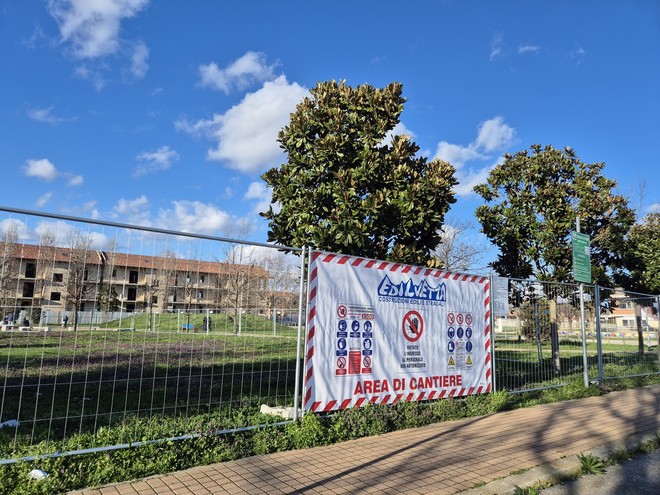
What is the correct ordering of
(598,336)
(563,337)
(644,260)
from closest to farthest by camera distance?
1. (563,337)
2. (598,336)
3. (644,260)

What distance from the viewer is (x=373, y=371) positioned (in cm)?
670

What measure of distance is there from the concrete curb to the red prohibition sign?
2657 mm

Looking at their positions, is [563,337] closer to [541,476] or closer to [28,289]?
[541,476]

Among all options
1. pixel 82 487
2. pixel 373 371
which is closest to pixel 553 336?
pixel 373 371

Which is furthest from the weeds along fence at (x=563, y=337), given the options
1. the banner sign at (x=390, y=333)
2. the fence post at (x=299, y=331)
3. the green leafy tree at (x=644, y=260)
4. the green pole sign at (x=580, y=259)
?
the fence post at (x=299, y=331)

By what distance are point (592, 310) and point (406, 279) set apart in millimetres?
6972

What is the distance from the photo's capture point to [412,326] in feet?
24.2

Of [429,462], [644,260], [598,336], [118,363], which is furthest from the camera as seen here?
[644,260]

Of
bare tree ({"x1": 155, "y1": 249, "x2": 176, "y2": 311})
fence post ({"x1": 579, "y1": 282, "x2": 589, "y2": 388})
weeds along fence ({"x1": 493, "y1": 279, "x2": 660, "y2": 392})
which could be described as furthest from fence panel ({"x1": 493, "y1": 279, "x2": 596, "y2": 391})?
bare tree ({"x1": 155, "y1": 249, "x2": 176, "y2": 311})

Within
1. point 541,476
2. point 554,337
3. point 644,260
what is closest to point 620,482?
point 541,476

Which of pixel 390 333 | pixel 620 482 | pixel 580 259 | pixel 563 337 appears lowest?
pixel 620 482

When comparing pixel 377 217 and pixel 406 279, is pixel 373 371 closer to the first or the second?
pixel 406 279

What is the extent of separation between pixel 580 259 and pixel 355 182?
19.8ft

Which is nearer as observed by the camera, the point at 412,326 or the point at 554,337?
the point at 412,326
